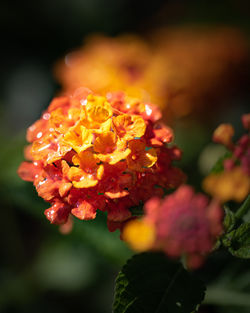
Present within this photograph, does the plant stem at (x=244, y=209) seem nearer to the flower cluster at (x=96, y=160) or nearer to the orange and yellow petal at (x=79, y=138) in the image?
the flower cluster at (x=96, y=160)

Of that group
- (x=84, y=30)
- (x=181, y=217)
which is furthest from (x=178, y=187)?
(x=84, y=30)

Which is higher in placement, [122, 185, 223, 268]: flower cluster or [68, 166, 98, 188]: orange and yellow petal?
[68, 166, 98, 188]: orange and yellow petal

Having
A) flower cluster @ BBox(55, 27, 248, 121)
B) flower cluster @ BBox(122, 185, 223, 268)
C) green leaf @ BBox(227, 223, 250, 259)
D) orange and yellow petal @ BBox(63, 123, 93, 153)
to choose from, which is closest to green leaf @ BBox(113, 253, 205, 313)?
flower cluster @ BBox(122, 185, 223, 268)

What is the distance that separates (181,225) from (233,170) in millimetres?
268

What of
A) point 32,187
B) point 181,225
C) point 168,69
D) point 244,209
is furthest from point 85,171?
point 168,69

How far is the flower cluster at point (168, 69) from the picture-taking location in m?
2.42

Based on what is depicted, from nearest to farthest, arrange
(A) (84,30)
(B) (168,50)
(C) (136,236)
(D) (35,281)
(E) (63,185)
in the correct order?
(E) (63,185) < (C) (136,236) < (D) (35,281) < (B) (168,50) < (A) (84,30)

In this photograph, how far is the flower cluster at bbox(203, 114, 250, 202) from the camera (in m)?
1.57

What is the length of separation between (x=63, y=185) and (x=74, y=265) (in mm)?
1484

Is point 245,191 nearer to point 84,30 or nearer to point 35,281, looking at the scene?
point 35,281

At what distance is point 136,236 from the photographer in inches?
70.5

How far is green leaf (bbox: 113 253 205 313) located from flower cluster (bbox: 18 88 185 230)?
178mm

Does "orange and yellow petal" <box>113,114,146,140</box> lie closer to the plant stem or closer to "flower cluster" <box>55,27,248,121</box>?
the plant stem

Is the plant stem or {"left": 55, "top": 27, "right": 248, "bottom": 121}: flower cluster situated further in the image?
{"left": 55, "top": 27, "right": 248, "bottom": 121}: flower cluster
